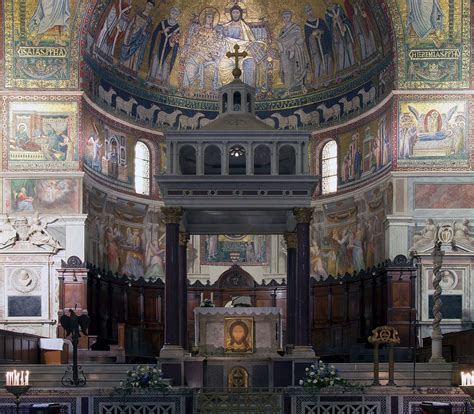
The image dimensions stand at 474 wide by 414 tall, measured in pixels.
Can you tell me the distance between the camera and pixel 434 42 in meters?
40.4

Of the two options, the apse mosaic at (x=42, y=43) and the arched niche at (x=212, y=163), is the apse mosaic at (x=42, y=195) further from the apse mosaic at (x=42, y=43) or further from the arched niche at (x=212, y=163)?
the arched niche at (x=212, y=163)

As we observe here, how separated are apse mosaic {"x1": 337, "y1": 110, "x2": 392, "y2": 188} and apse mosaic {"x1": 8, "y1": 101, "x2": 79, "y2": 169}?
11.2 m

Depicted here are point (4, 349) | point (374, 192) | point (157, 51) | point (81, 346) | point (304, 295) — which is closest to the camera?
point (304, 295)

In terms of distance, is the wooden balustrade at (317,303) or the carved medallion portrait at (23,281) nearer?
the carved medallion portrait at (23,281)

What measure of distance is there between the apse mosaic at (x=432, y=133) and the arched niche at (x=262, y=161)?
26.5ft

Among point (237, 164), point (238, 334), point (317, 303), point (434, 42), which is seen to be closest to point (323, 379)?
point (238, 334)

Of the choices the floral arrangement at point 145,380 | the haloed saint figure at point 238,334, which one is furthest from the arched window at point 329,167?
the floral arrangement at point 145,380

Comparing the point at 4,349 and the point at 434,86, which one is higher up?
the point at 434,86

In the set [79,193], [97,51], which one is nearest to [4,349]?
[79,193]

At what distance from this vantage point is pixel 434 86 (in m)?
40.2

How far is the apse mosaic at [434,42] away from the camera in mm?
40188

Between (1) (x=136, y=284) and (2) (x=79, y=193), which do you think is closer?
(2) (x=79, y=193)

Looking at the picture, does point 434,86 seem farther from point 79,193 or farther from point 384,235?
point 79,193

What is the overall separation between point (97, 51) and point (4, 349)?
1354 cm
